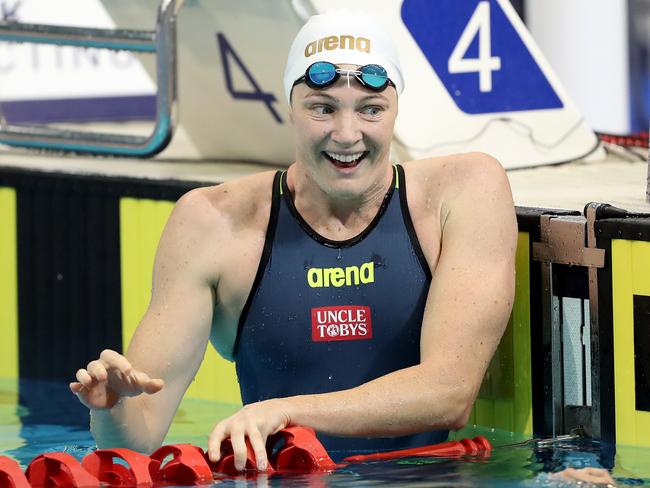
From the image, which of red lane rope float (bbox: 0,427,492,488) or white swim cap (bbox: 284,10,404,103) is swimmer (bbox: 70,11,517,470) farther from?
red lane rope float (bbox: 0,427,492,488)

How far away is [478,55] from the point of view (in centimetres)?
547

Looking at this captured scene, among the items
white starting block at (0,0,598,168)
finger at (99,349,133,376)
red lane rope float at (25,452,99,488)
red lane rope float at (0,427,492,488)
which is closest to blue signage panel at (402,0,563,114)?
white starting block at (0,0,598,168)

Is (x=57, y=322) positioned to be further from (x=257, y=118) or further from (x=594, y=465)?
(x=594, y=465)

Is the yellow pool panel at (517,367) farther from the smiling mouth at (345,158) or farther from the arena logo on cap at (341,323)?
the smiling mouth at (345,158)

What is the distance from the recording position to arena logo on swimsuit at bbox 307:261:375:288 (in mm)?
3818

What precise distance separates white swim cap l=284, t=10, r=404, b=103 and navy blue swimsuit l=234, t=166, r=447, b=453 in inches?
11.9

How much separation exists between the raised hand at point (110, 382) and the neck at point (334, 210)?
2.15ft

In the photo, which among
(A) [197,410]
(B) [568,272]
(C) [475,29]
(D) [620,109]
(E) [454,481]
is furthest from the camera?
(D) [620,109]

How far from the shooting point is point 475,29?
5.46 meters

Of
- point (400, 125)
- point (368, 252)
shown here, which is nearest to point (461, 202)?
point (368, 252)

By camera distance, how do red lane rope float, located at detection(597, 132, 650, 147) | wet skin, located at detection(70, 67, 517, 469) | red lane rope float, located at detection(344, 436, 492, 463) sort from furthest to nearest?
red lane rope float, located at detection(597, 132, 650, 147) → red lane rope float, located at detection(344, 436, 492, 463) → wet skin, located at detection(70, 67, 517, 469)

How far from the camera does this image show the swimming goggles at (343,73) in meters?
3.70

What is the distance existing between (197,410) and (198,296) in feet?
4.14

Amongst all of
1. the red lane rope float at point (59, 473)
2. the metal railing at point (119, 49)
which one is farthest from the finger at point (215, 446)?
the metal railing at point (119, 49)
